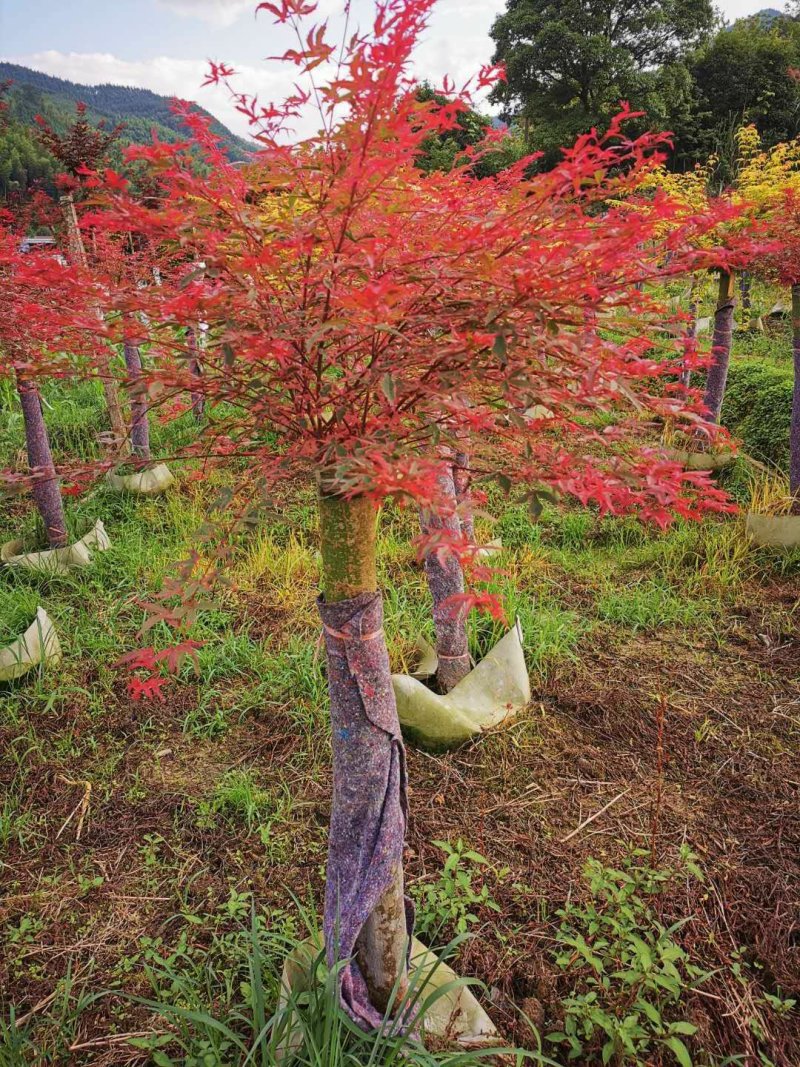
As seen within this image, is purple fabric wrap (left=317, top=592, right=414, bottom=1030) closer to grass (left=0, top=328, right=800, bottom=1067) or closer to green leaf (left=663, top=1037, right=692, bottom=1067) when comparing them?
grass (left=0, top=328, right=800, bottom=1067)

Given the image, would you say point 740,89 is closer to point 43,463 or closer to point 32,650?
point 43,463

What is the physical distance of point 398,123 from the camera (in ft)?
3.01

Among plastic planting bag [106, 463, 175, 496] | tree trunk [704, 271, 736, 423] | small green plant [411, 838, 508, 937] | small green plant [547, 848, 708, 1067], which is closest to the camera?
small green plant [547, 848, 708, 1067]

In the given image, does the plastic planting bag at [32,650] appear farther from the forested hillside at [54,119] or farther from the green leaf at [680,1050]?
the green leaf at [680,1050]

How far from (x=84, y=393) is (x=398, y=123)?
6610mm

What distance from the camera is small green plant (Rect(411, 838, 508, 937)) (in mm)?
1859

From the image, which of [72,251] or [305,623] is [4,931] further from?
[72,251]

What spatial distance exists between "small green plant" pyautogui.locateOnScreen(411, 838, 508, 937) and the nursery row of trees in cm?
30

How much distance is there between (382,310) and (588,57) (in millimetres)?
20772

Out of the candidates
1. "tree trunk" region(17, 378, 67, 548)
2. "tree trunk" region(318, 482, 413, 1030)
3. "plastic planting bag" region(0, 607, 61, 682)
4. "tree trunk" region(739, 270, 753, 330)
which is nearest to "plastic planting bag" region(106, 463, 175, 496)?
"tree trunk" region(17, 378, 67, 548)

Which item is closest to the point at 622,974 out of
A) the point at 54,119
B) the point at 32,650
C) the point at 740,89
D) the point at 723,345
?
the point at 32,650

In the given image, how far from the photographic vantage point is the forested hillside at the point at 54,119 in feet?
7.56

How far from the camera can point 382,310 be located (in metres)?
0.97

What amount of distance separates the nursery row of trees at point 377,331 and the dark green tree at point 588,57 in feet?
61.6
